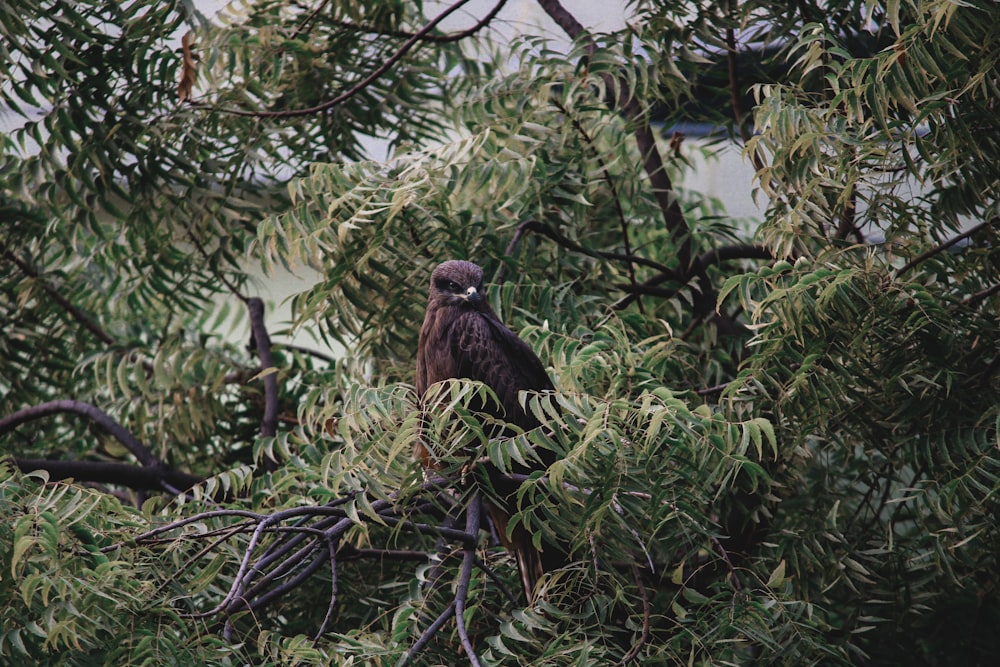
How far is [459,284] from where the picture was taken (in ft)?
11.6

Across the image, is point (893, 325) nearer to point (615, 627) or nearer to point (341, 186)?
point (615, 627)

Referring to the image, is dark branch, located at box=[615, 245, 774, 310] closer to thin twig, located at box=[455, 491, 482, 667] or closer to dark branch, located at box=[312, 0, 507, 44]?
dark branch, located at box=[312, 0, 507, 44]

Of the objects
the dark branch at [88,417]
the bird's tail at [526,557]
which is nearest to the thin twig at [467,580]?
the bird's tail at [526,557]

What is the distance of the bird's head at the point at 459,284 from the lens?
3.50m

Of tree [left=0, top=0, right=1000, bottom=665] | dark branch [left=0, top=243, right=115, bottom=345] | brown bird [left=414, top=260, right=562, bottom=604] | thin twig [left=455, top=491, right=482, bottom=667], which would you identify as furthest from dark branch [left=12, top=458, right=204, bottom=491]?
thin twig [left=455, top=491, right=482, bottom=667]

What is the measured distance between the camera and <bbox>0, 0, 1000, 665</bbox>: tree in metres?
2.49

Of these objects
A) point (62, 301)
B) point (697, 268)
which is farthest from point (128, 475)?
point (697, 268)

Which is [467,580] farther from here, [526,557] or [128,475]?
[128,475]

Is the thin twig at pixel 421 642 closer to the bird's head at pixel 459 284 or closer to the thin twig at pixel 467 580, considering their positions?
the thin twig at pixel 467 580

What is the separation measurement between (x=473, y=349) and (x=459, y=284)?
24 cm

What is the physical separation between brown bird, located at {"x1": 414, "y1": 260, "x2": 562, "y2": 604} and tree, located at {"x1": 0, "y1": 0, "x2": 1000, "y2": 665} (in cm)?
8

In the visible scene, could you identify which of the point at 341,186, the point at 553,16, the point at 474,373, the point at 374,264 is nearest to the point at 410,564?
the point at 474,373

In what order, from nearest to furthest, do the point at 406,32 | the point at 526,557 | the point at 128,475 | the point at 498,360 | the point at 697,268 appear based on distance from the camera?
the point at 526,557 < the point at 498,360 < the point at 697,268 < the point at 128,475 < the point at 406,32

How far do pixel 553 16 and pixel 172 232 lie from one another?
72.3 inches
